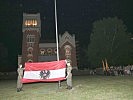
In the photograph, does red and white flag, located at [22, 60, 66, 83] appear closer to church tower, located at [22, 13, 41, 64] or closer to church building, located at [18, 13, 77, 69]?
church building, located at [18, 13, 77, 69]

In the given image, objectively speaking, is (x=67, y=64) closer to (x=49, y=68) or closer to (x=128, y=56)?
(x=49, y=68)

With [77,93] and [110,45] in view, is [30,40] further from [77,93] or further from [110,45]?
[77,93]

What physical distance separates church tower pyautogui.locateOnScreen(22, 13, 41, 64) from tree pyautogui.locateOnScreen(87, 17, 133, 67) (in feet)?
61.3

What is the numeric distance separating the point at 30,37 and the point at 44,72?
62737 millimetres

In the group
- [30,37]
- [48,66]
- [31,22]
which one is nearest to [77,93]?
[48,66]

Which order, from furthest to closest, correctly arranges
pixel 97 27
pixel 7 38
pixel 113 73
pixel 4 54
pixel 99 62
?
1. pixel 7 38
2. pixel 4 54
3. pixel 97 27
4. pixel 99 62
5. pixel 113 73

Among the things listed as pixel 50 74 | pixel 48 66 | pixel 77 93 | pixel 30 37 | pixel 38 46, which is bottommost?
pixel 77 93

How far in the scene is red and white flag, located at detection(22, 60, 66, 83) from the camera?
67.9ft

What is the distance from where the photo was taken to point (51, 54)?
82.1 meters

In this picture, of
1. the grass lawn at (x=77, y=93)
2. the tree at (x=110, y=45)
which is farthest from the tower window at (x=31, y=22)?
the grass lawn at (x=77, y=93)

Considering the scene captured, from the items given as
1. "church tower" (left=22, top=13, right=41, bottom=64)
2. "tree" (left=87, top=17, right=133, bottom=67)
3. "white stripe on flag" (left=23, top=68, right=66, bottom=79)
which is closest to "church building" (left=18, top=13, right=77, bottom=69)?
"church tower" (left=22, top=13, right=41, bottom=64)

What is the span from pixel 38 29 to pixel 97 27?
20.0 meters

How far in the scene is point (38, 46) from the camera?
8250 cm

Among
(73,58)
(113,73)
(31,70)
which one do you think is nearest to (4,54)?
(73,58)
